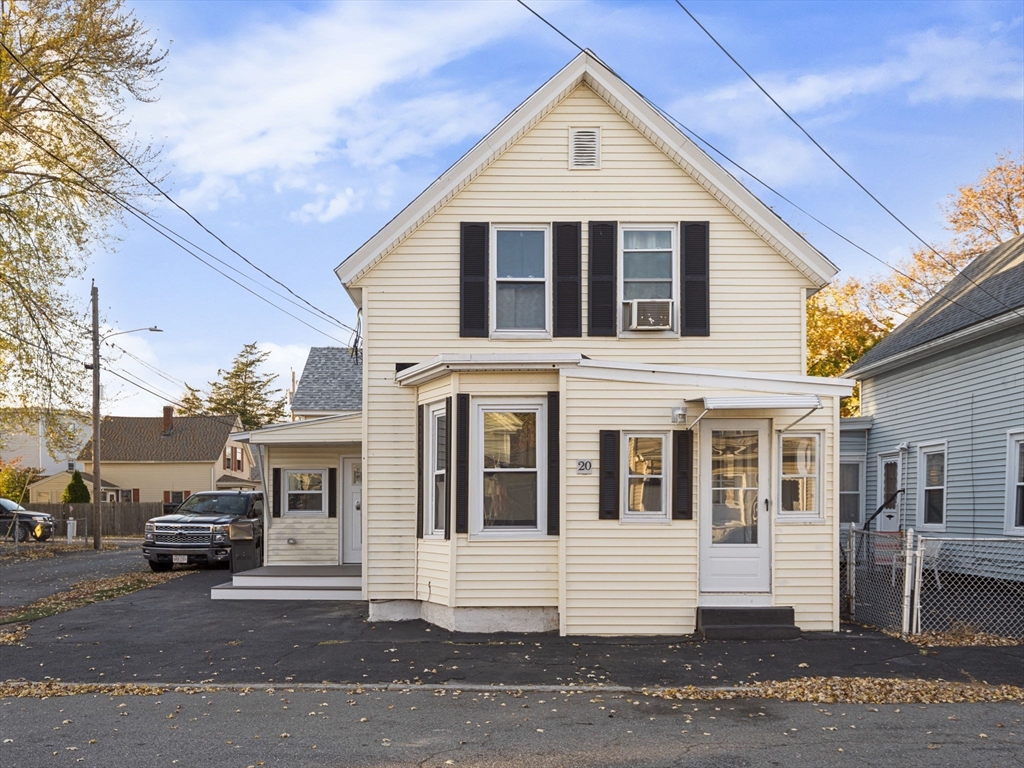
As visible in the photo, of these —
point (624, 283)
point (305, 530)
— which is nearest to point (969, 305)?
point (624, 283)

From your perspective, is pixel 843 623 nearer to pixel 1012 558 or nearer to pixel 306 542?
pixel 1012 558

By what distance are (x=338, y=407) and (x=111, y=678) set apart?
556 inches

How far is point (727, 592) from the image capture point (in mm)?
12805

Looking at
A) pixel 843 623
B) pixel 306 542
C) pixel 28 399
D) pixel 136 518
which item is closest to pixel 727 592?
pixel 843 623

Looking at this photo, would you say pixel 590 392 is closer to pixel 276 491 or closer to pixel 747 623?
pixel 747 623

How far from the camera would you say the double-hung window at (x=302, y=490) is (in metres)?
20.0

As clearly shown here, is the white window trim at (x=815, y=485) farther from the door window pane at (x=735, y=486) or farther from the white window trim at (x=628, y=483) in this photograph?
the white window trim at (x=628, y=483)

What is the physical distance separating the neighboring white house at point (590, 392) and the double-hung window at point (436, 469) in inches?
1.3

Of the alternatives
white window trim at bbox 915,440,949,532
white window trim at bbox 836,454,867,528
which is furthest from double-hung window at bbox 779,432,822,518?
white window trim at bbox 836,454,867,528

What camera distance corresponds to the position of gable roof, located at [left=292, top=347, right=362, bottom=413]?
24.3 meters

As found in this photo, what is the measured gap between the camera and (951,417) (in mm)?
19547

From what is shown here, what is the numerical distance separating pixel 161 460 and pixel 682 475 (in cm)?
5022

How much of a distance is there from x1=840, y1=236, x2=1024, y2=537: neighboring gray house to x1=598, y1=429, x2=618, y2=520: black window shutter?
8.06m

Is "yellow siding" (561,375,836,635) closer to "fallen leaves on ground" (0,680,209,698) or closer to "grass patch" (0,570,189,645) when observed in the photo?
"fallen leaves on ground" (0,680,209,698)
